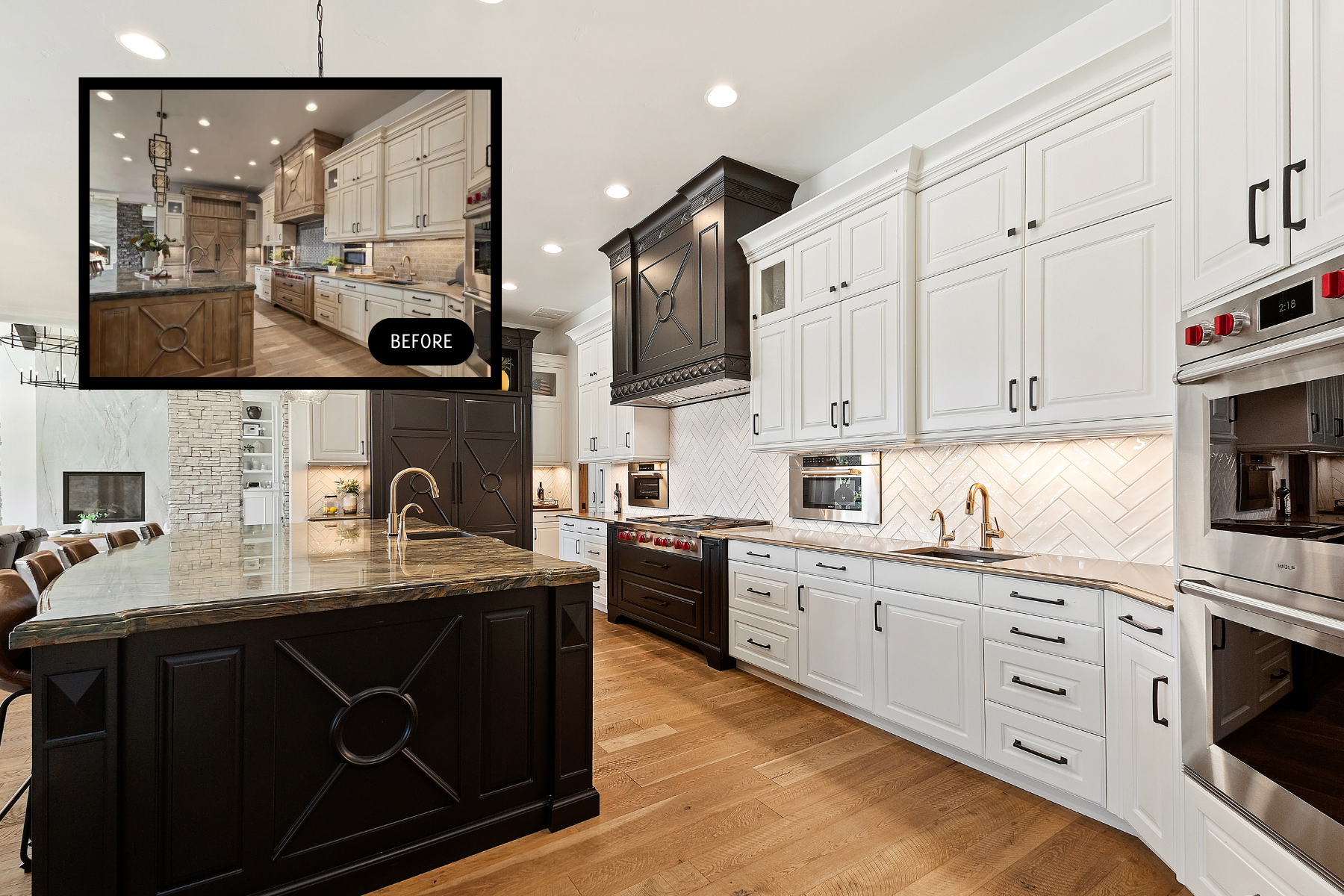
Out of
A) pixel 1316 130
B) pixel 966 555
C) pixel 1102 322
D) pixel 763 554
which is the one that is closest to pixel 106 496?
pixel 763 554

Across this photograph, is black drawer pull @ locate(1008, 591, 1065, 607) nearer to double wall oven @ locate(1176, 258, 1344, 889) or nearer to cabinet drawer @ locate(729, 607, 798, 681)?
double wall oven @ locate(1176, 258, 1344, 889)

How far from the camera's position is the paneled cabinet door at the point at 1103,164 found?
2105 millimetres

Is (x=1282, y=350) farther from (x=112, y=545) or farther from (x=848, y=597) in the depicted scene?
(x=112, y=545)

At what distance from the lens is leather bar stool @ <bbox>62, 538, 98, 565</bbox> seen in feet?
9.69

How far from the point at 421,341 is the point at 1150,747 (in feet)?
7.39

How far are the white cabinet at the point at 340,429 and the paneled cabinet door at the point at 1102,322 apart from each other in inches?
219

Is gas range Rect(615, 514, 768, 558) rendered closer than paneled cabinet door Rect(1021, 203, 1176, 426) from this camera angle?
No

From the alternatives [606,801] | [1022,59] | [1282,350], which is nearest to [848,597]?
[606,801]

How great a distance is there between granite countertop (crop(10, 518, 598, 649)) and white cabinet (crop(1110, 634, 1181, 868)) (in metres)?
1.71

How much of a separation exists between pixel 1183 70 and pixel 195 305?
2278 millimetres

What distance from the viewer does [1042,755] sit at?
220cm

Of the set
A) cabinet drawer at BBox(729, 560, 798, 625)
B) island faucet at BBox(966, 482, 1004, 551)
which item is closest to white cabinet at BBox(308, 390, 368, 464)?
cabinet drawer at BBox(729, 560, 798, 625)

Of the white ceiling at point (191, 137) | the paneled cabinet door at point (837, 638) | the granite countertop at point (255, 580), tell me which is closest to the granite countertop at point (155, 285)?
the white ceiling at point (191, 137)

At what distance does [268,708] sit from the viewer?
1.65 meters
